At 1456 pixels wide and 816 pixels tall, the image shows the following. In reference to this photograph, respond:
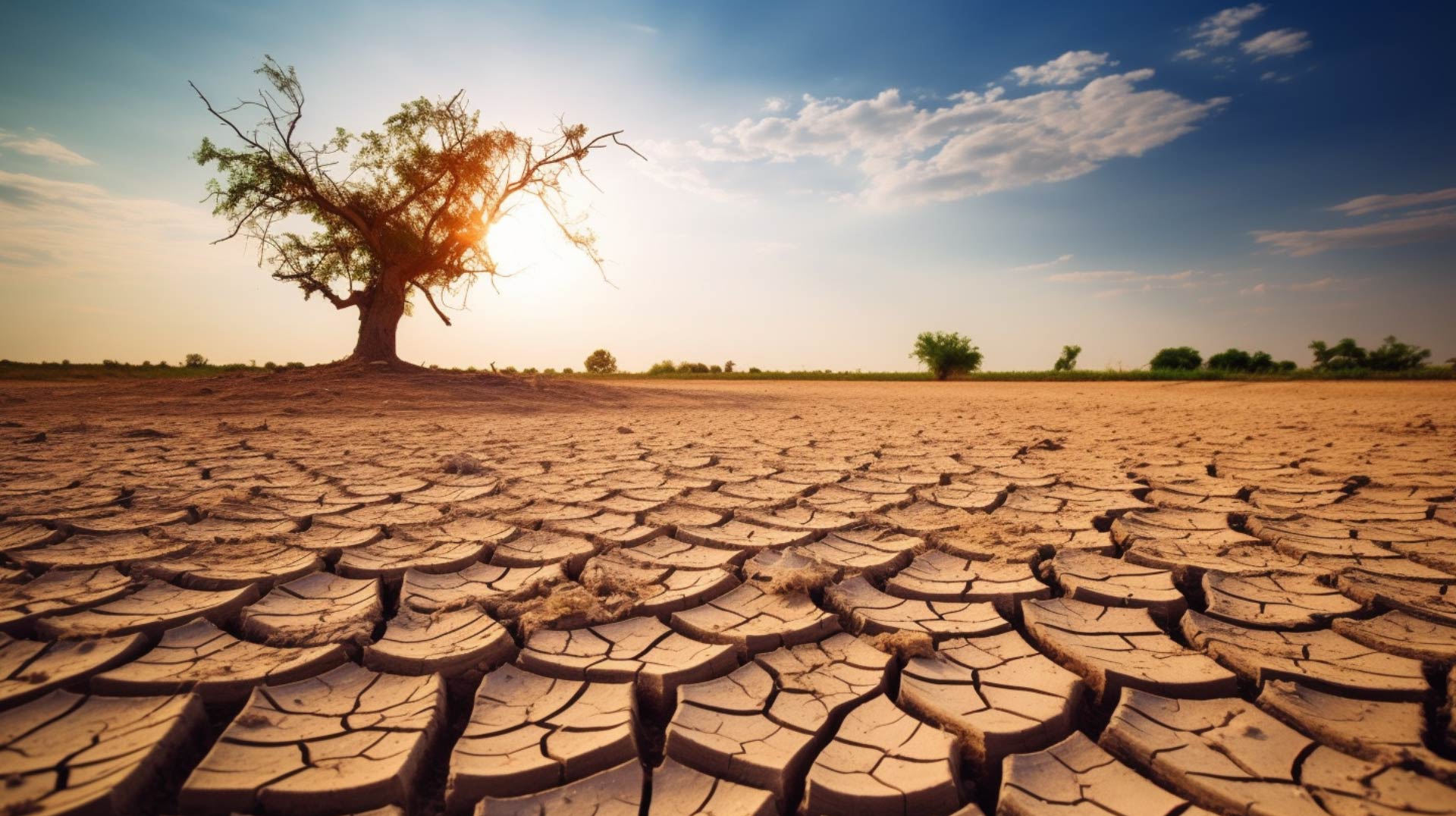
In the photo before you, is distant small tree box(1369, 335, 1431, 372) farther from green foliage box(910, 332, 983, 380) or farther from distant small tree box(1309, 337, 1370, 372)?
green foliage box(910, 332, 983, 380)

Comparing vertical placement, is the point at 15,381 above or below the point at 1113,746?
above

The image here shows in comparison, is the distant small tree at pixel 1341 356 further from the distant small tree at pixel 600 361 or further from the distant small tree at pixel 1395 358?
the distant small tree at pixel 600 361

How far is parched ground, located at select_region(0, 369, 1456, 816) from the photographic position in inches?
40.0

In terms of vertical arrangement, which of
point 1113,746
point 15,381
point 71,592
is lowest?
point 1113,746

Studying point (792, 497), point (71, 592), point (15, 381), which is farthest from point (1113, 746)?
point (15, 381)

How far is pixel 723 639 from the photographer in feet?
4.89

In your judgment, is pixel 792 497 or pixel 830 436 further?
pixel 830 436

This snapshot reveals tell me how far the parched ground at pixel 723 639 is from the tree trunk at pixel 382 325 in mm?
7026

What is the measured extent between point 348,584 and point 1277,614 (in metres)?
2.58

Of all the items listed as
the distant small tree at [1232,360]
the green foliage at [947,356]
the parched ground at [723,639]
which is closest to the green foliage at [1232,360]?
the distant small tree at [1232,360]

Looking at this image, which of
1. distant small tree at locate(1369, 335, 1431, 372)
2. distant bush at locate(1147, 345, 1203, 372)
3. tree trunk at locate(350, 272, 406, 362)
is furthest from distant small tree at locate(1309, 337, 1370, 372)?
tree trunk at locate(350, 272, 406, 362)

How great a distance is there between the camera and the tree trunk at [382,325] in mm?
10062

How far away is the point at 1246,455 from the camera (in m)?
3.89

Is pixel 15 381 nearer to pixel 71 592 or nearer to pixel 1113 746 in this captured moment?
pixel 71 592
